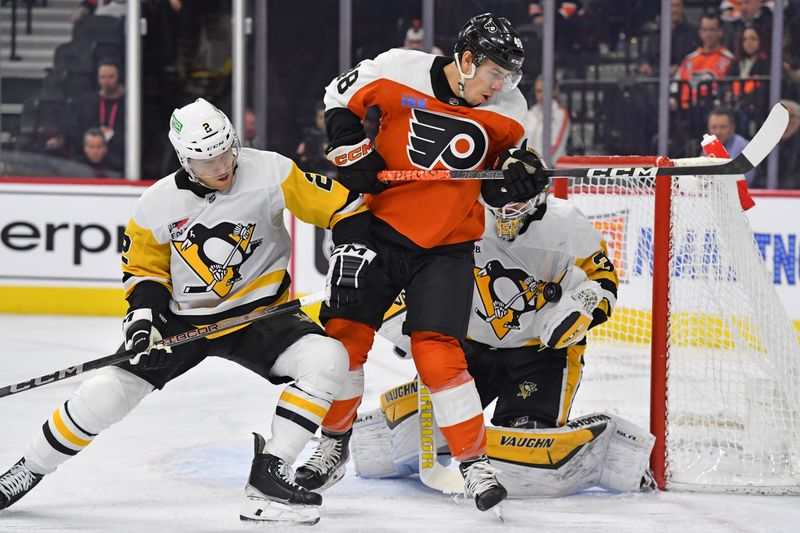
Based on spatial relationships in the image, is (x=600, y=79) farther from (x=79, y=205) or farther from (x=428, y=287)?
(x=428, y=287)

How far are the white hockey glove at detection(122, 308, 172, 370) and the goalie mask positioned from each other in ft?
2.57

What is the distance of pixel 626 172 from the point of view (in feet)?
8.64

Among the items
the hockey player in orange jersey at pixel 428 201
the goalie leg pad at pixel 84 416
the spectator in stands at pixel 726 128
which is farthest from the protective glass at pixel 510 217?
the spectator in stands at pixel 726 128

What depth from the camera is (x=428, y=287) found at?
2.55 meters

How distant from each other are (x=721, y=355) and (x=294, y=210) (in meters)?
1.23

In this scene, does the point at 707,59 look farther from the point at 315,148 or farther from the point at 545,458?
the point at 545,458

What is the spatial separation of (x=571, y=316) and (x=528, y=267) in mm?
188

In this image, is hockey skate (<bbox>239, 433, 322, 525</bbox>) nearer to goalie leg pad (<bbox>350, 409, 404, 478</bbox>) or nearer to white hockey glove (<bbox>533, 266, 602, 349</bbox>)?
goalie leg pad (<bbox>350, 409, 404, 478</bbox>)

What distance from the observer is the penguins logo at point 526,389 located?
289cm

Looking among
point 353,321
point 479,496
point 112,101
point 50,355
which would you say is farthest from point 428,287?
point 112,101

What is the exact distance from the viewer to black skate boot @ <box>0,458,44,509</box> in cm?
252

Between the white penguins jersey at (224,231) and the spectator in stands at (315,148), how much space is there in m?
3.52

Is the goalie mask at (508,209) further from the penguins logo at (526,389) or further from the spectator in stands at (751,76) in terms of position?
the spectator in stands at (751,76)

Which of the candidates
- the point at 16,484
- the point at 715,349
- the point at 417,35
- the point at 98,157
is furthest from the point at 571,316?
the point at 98,157
